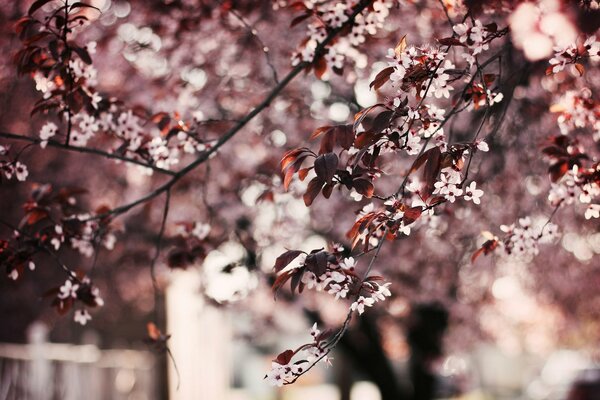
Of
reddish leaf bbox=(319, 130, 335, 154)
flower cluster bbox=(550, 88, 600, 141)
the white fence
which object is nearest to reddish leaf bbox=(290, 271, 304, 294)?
reddish leaf bbox=(319, 130, 335, 154)

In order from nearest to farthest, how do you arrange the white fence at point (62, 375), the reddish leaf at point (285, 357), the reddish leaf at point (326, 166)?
the reddish leaf at point (326, 166) < the reddish leaf at point (285, 357) < the white fence at point (62, 375)

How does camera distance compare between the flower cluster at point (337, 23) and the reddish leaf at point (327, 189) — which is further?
the flower cluster at point (337, 23)

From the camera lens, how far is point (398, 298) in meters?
7.36

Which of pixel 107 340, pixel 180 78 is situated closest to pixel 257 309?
pixel 180 78

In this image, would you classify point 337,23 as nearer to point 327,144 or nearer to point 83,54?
point 327,144

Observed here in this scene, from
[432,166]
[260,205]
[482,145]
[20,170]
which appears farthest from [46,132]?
[260,205]

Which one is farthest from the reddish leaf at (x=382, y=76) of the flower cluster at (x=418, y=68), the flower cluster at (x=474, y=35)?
the flower cluster at (x=474, y=35)

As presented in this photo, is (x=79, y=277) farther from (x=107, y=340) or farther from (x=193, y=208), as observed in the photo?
(x=107, y=340)

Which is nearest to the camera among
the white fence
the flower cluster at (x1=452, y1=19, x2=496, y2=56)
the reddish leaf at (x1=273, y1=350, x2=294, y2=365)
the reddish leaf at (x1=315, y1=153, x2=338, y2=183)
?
the reddish leaf at (x1=315, y1=153, x2=338, y2=183)

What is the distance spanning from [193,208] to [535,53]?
4.65 meters

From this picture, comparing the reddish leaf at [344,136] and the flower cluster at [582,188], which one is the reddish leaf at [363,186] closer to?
the reddish leaf at [344,136]

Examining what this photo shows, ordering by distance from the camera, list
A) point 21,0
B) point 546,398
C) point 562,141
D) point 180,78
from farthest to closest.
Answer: point 546,398 → point 180,78 → point 21,0 → point 562,141

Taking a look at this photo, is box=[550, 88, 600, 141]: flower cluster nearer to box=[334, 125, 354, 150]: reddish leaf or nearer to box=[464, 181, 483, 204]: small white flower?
box=[464, 181, 483, 204]: small white flower

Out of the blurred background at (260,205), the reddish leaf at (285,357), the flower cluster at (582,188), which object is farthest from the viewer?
the blurred background at (260,205)
